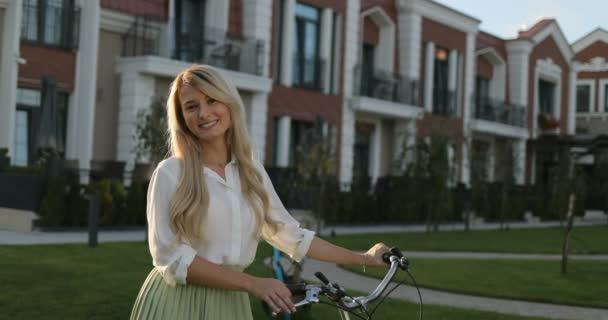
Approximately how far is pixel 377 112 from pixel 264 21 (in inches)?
231

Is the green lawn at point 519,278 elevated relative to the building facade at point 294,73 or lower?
lower

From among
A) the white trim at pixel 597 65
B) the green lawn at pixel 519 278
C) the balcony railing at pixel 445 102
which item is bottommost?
the green lawn at pixel 519 278

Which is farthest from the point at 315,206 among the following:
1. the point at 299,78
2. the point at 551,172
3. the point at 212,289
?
the point at 212,289

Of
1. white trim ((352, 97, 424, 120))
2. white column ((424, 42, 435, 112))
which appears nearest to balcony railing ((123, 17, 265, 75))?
white trim ((352, 97, 424, 120))

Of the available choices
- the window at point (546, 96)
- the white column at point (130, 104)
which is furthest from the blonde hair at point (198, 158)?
the window at point (546, 96)

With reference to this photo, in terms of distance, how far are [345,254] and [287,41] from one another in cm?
2236

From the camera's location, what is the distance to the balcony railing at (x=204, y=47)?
70.5 ft

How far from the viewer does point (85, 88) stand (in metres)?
20.1

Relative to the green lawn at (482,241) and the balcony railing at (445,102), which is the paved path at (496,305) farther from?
the balcony railing at (445,102)

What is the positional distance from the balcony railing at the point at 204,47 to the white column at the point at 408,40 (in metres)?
7.81

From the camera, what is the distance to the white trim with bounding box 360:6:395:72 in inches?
1181

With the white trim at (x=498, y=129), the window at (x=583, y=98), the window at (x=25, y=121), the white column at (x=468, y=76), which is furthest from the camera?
the window at (x=583, y=98)

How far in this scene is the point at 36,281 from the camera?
895 centimetres

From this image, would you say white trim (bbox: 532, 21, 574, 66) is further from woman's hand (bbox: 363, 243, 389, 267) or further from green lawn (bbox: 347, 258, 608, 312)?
woman's hand (bbox: 363, 243, 389, 267)
